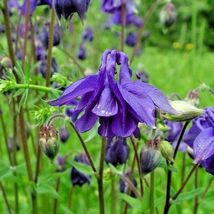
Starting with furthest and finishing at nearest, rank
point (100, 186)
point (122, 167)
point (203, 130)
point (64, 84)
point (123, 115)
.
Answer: point (122, 167) < point (100, 186) < point (64, 84) < point (203, 130) < point (123, 115)

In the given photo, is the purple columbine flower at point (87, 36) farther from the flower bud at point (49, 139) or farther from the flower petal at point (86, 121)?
the flower petal at point (86, 121)

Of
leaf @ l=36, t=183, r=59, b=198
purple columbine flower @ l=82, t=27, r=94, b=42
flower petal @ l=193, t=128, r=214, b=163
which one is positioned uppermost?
flower petal @ l=193, t=128, r=214, b=163

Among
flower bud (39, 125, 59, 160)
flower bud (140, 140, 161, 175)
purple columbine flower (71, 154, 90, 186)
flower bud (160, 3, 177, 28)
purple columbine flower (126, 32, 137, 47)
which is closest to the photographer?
flower bud (140, 140, 161, 175)

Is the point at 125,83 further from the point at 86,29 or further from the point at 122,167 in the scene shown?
the point at 86,29

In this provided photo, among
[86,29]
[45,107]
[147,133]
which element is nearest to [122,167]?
[147,133]

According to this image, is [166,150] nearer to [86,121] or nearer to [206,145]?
[206,145]

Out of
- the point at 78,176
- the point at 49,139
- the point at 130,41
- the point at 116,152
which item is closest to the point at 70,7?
the point at 49,139

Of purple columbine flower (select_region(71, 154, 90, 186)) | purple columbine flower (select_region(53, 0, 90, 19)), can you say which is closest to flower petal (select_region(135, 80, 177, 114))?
purple columbine flower (select_region(53, 0, 90, 19))

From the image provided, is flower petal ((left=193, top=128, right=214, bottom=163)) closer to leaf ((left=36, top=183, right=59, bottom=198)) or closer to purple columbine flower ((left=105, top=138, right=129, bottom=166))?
purple columbine flower ((left=105, top=138, right=129, bottom=166))
